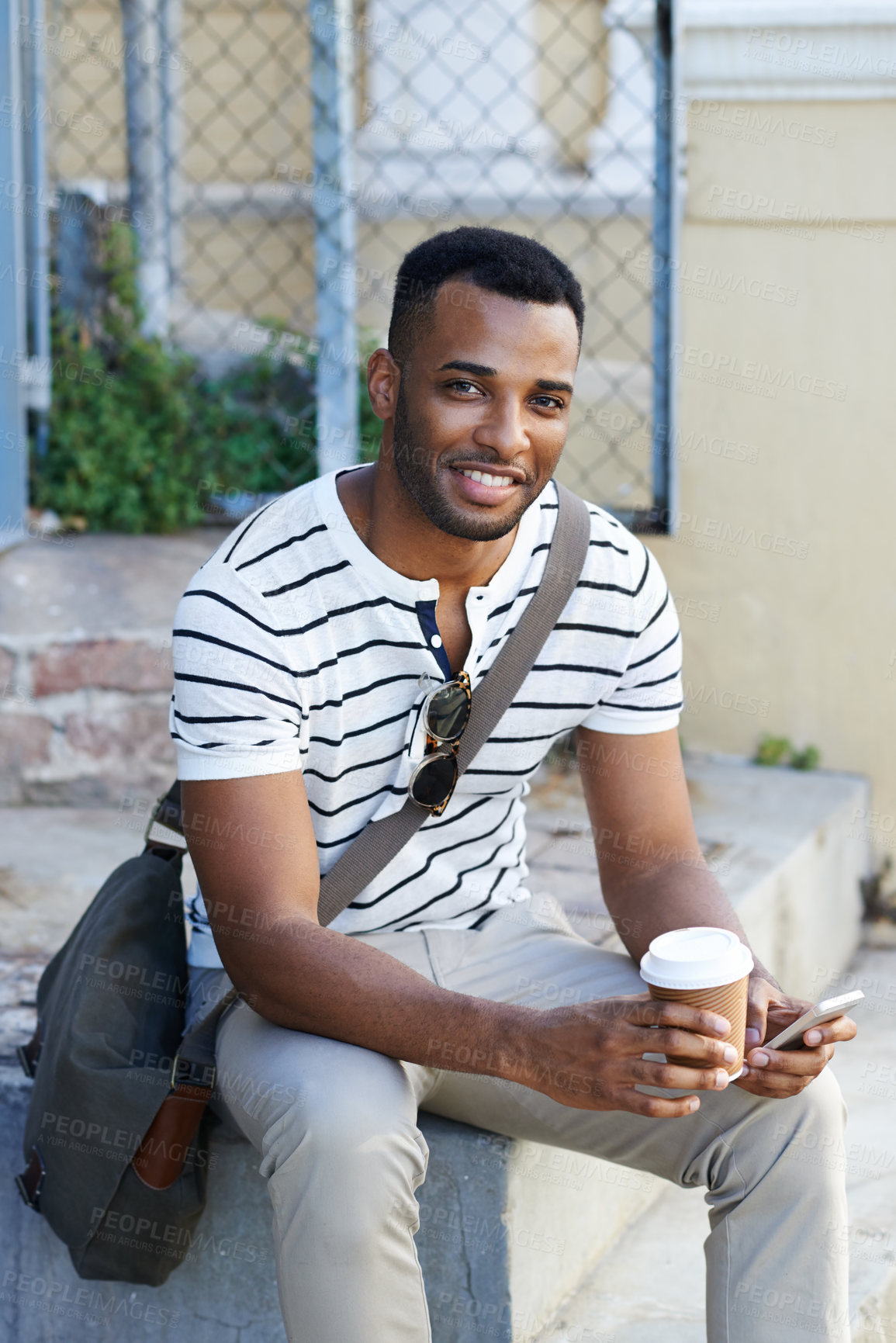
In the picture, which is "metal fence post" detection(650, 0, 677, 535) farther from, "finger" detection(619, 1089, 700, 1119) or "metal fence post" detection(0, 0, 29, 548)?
"finger" detection(619, 1089, 700, 1119)

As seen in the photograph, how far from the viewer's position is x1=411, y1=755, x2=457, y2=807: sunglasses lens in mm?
2062

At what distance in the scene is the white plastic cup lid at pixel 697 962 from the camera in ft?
5.48

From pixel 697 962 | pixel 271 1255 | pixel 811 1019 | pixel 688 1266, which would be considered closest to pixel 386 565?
pixel 697 962

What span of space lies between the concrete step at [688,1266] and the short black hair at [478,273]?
4.26ft

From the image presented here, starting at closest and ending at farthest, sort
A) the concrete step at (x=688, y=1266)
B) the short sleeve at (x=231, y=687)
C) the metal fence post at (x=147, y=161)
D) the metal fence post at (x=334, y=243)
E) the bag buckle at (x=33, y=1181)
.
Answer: the short sleeve at (x=231, y=687), the bag buckle at (x=33, y=1181), the concrete step at (x=688, y=1266), the metal fence post at (x=334, y=243), the metal fence post at (x=147, y=161)

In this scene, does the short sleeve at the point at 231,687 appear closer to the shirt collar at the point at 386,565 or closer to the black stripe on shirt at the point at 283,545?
the black stripe on shirt at the point at 283,545

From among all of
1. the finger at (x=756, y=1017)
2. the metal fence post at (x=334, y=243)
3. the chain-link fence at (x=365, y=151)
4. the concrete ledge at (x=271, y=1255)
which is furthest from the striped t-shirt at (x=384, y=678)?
the chain-link fence at (x=365, y=151)

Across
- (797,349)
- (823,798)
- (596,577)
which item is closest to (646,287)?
(797,349)

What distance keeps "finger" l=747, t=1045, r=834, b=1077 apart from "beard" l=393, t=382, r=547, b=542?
77 cm

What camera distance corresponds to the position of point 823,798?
4070 mm

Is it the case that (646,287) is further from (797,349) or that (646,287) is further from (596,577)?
(596,577)

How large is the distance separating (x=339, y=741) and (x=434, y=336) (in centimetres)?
57

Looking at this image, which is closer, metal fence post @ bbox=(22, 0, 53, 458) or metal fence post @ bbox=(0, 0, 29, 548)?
metal fence post @ bbox=(0, 0, 29, 548)

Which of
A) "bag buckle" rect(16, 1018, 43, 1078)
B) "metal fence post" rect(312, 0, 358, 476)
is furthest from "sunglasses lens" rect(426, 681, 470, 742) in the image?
"metal fence post" rect(312, 0, 358, 476)
